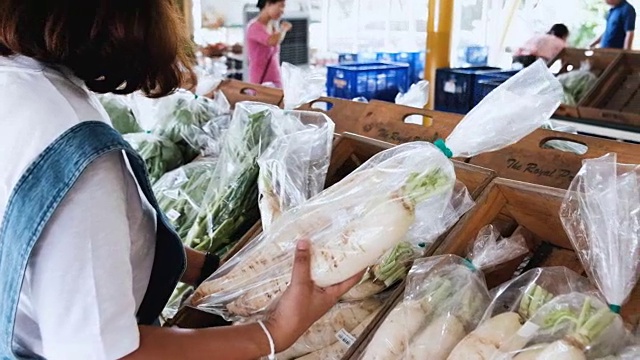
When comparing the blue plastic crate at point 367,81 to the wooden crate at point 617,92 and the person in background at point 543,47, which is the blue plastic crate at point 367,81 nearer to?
the person in background at point 543,47

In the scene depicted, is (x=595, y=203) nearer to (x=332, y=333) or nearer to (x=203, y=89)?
(x=332, y=333)

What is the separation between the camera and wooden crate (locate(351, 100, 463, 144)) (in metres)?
1.56

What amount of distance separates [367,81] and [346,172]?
245 cm

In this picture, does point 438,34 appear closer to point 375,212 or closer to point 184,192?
point 184,192

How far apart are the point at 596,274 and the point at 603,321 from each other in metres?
0.09

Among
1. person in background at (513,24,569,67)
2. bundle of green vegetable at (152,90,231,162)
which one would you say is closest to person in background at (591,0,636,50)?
person in background at (513,24,569,67)

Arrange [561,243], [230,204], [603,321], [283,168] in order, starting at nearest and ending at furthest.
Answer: [603,321]
[561,243]
[283,168]
[230,204]

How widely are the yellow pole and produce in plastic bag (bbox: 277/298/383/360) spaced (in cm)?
407

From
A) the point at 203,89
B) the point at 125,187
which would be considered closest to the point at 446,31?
the point at 203,89

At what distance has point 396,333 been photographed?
1.05 m

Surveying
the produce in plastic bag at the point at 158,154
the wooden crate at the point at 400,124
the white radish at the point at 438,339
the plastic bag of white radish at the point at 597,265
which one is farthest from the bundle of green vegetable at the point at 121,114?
the plastic bag of white radish at the point at 597,265

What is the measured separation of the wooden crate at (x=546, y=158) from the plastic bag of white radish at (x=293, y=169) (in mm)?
364

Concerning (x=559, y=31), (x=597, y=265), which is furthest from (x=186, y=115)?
(x=559, y=31)

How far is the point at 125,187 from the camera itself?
81 centimetres
